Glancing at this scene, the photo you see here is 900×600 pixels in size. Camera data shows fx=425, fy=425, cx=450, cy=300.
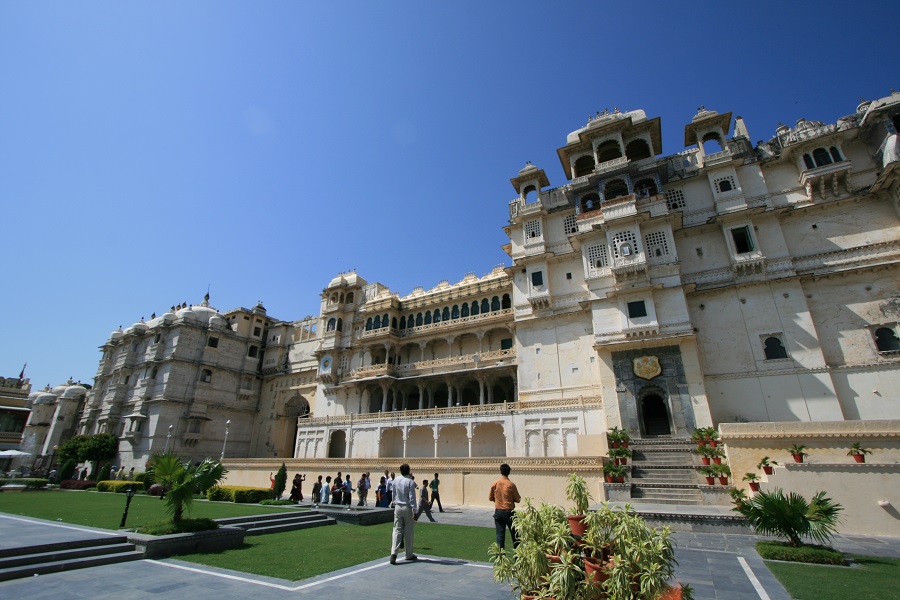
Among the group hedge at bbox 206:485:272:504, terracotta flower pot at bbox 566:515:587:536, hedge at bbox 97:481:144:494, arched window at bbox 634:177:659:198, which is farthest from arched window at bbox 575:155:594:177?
hedge at bbox 97:481:144:494

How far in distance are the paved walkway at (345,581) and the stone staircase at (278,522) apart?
11.3 feet

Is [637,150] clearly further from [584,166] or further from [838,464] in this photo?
[838,464]

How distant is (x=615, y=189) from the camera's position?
28.8 m

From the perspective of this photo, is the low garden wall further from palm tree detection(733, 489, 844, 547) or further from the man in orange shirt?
the man in orange shirt

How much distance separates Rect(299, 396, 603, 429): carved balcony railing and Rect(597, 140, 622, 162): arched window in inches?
678

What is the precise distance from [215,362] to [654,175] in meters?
43.7

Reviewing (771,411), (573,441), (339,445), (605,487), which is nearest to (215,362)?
(339,445)

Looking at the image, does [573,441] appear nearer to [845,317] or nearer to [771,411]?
[771,411]

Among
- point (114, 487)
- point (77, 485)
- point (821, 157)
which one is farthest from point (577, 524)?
point (77, 485)

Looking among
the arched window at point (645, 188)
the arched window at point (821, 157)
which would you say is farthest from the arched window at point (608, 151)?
the arched window at point (821, 157)

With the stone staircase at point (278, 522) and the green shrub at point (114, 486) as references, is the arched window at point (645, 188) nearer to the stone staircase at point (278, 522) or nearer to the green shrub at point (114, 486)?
the stone staircase at point (278, 522)

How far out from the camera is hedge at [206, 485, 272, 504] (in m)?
22.2

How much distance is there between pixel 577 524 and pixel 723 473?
1567cm

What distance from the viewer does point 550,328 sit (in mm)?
28438
